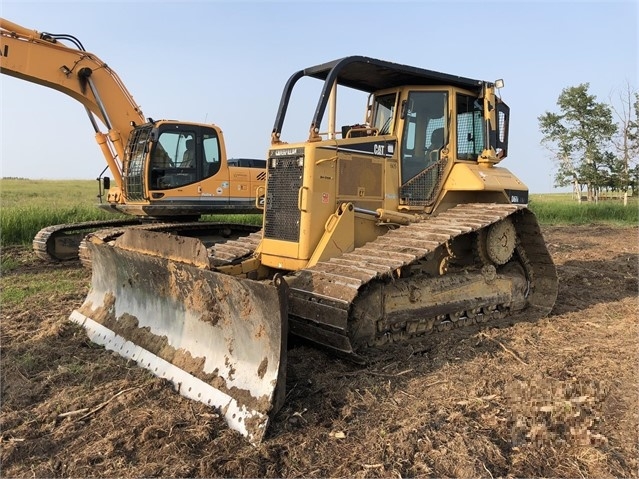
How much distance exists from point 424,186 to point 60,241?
26.3 feet

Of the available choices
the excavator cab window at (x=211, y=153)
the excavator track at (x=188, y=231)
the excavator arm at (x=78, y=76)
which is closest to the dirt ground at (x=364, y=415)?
the excavator track at (x=188, y=231)

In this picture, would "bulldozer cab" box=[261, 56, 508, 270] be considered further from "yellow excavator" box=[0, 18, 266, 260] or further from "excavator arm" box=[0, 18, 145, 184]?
"excavator arm" box=[0, 18, 145, 184]

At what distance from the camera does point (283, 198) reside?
5.88 metres

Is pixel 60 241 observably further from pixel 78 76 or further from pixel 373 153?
pixel 373 153

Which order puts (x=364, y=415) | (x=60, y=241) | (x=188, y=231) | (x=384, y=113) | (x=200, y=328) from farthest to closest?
1. (x=60, y=241)
2. (x=188, y=231)
3. (x=384, y=113)
4. (x=200, y=328)
5. (x=364, y=415)

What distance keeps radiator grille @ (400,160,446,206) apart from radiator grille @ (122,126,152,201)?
562 centimetres

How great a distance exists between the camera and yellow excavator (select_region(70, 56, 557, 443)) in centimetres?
429

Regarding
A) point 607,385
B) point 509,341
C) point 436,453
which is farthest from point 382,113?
point 436,453

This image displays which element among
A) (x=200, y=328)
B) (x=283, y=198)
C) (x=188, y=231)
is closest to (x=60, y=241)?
(x=188, y=231)

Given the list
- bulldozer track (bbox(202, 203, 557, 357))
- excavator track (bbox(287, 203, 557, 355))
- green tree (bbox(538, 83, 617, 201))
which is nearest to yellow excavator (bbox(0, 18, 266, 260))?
bulldozer track (bbox(202, 203, 557, 357))

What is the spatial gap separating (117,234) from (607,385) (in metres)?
7.64

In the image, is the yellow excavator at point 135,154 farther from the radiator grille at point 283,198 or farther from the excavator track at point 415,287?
the excavator track at point 415,287

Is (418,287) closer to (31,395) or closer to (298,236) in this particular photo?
(298,236)

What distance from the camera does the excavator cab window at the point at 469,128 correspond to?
6688mm
